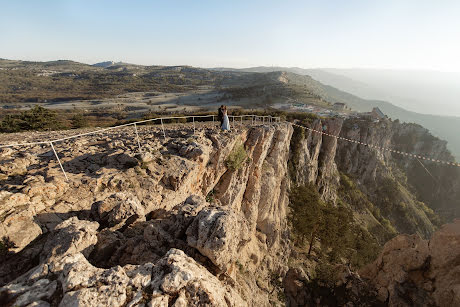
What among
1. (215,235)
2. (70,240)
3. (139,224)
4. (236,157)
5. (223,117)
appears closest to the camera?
(70,240)

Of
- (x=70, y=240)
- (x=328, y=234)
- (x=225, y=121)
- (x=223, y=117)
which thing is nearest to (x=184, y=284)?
(x=70, y=240)

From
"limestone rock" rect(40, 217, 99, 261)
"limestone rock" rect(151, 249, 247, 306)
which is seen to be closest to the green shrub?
"limestone rock" rect(40, 217, 99, 261)

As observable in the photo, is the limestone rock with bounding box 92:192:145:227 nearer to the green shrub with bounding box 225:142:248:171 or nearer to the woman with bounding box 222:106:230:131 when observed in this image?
the green shrub with bounding box 225:142:248:171

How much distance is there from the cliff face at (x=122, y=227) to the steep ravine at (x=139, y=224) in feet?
0.07

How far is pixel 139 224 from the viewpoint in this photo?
588 centimetres

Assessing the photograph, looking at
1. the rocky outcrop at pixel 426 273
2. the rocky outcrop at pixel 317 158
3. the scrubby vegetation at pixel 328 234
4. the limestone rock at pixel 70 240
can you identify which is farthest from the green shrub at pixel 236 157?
the rocky outcrop at pixel 317 158

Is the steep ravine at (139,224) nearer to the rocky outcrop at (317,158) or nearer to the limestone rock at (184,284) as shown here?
the limestone rock at (184,284)

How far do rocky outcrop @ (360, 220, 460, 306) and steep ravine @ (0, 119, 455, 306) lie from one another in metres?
1.06

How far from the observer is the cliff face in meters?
3.43

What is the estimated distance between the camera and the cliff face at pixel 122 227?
11.2ft

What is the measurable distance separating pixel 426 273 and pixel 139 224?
37.9 feet

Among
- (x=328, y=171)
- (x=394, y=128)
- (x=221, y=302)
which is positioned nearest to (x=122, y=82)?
(x=328, y=171)

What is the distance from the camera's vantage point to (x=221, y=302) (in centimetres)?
370

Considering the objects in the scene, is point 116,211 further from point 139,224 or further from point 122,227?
point 139,224
